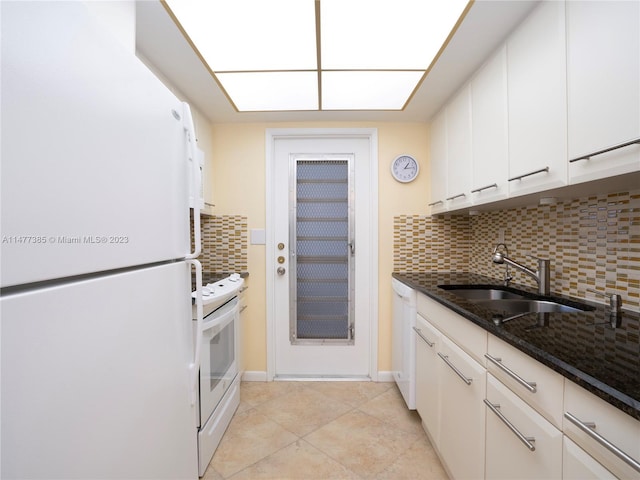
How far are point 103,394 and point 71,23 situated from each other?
75 centimetres

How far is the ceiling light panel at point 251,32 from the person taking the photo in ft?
3.95

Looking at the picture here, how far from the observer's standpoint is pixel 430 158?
2.38 m

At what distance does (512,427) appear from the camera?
855 millimetres

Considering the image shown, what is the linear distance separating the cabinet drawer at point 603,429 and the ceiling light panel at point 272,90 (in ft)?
6.01

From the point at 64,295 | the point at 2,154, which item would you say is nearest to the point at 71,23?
the point at 2,154

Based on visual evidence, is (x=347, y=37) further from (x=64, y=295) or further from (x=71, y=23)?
(x=64, y=295)

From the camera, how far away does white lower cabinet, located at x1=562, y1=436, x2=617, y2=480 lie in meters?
0.59

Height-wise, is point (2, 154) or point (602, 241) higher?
point (2, 154)

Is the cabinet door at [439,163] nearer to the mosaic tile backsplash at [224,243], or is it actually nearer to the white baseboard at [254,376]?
the mosaic tile backsplash at [224,243]

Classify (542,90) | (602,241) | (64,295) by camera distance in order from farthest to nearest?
(602,241)
(542,90)
(64,295)

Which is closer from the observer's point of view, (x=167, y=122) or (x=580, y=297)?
(x=167, y=122)

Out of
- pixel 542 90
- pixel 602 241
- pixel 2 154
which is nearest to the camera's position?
pixel 2 154

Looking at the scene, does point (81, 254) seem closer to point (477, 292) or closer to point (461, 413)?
point (461, 413)

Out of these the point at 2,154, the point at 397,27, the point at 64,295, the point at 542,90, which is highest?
the point at 397,27
